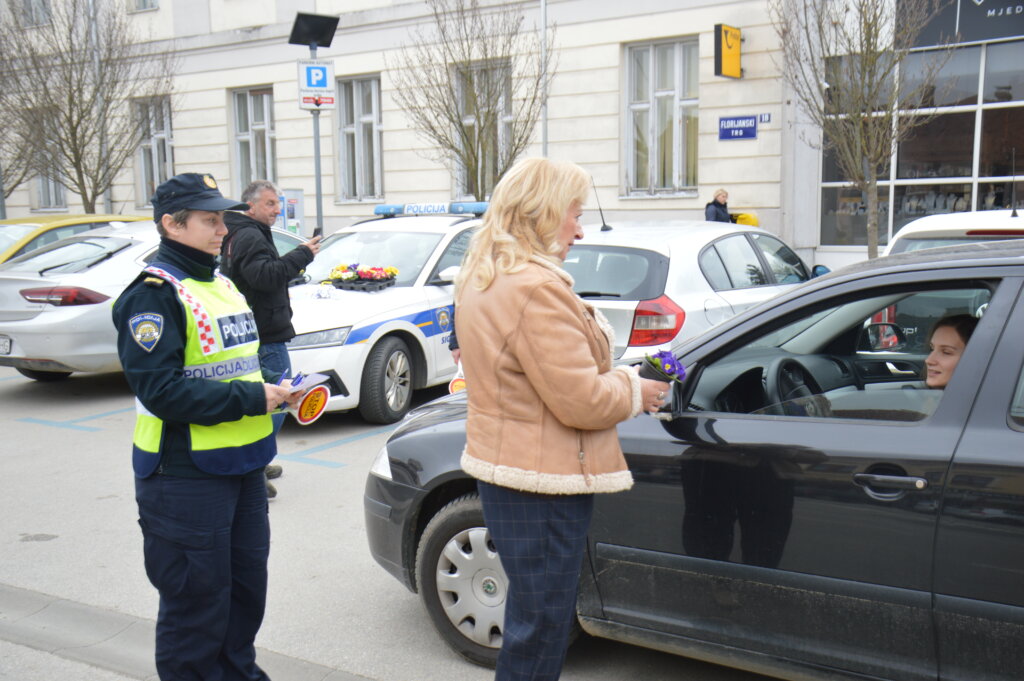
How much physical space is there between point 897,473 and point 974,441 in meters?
0.23

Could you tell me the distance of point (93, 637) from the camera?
4.16 metres

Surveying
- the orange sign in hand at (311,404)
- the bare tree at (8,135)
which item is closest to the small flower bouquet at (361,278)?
the orange sign in hand at (311,404)

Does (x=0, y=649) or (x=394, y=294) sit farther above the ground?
(x=394, y=294)

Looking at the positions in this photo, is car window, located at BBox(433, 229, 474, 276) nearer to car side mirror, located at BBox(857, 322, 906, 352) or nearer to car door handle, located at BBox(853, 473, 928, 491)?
car side mirror, located at BBox(857, 322, 906, 352)

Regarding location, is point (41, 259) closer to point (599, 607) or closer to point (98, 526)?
point (98, 526)

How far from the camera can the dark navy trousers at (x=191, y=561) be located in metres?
2.92

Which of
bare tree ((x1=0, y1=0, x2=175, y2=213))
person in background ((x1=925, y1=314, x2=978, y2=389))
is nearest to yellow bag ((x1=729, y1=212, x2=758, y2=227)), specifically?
person in background ((x1=925, y1=314, x2=978, y2=389))

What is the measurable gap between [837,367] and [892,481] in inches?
53.0


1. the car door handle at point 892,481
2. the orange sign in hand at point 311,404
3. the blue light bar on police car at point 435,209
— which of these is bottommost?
the car door handle at point 892,481

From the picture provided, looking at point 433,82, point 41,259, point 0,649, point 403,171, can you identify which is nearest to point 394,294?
point 41,259

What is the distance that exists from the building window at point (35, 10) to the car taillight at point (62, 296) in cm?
1458

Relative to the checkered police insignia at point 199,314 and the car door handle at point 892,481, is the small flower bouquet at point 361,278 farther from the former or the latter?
the car door handle at point 892,481

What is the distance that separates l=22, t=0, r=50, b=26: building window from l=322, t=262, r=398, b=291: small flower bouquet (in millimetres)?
16205

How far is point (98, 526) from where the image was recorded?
568 centimetres
